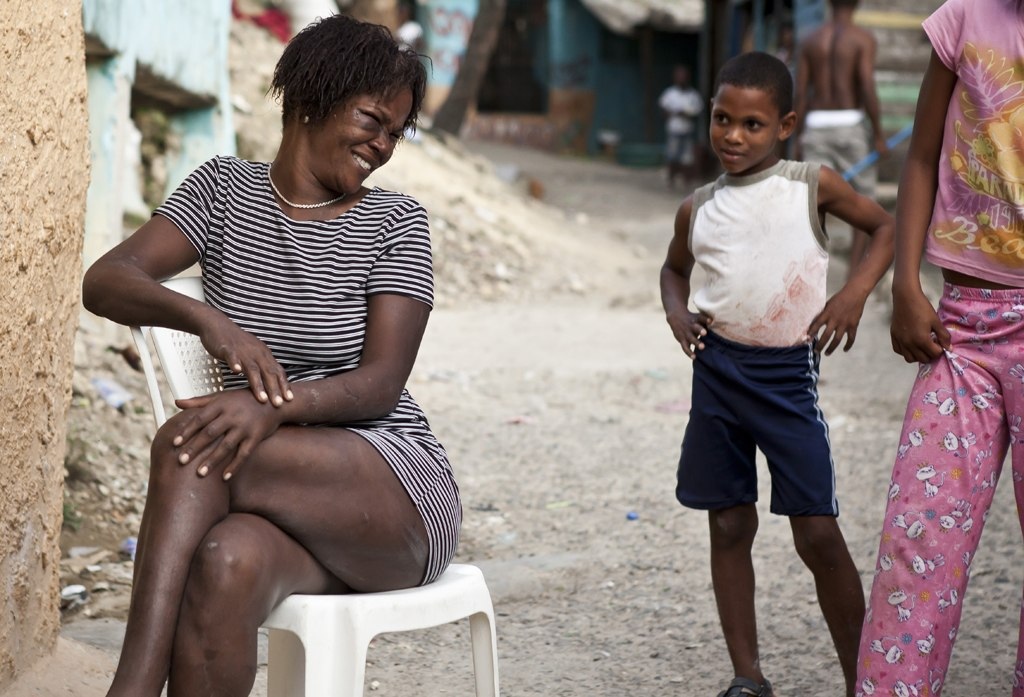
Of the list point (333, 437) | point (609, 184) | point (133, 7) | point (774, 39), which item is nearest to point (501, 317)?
point (133, 7)

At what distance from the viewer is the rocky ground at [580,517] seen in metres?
3.39

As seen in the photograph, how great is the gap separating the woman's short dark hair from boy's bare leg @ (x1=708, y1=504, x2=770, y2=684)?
3.86 ft

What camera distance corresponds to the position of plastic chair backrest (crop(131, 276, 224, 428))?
7.96 feet

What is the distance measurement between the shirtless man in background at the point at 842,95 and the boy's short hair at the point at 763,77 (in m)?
5.44

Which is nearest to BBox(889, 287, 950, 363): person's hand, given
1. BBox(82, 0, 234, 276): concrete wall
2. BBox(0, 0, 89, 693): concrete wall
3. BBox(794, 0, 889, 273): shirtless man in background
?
BBox(0, 0, 89, 693): concrete wall

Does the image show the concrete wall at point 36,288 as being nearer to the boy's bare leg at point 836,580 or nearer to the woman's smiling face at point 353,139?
the woman's smiling face at point 353,139

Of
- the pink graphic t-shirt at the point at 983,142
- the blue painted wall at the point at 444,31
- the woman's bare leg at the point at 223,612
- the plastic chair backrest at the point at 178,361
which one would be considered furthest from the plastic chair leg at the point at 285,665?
the blue painted wall at the point at 444,31

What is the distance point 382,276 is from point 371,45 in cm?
47

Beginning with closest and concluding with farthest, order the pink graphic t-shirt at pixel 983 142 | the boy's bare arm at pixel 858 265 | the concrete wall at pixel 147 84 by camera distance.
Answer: the pink graphic t-shirt at pixel 983 142
the boy's bare arm at pixel 858 265
the concrete wall at pixel 147 84

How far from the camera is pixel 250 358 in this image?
7.50 feet

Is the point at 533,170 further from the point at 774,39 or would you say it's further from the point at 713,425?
the point at 713,425

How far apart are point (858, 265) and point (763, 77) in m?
0.48

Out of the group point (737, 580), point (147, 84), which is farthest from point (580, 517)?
point (147, 84)

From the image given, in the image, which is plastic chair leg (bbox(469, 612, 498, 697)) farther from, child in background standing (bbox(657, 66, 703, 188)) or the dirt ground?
child in background standing (bbox(657, 66, 703, 188))
